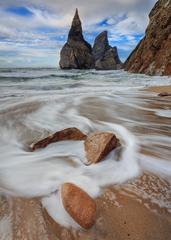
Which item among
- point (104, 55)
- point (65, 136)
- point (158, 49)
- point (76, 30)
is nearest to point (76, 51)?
point (76, 30)

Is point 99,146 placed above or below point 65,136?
above

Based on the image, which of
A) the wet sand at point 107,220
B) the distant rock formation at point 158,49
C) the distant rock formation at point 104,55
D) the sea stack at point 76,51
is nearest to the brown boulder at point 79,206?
the wet sand at point 107,220

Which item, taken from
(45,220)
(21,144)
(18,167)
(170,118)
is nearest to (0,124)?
(21,144)

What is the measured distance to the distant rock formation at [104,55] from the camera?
71.0 m

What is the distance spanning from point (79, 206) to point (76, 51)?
65.3m

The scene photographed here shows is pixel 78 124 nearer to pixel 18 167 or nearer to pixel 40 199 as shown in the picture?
pixel 18 167

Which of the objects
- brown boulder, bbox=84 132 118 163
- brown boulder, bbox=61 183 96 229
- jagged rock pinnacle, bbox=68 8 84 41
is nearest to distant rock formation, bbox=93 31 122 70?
jagged rock pinnacle, bbox=68 8 84 41

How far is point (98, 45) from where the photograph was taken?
89938 mm

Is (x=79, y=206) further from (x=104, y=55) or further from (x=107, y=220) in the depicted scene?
(x=104, y=55)

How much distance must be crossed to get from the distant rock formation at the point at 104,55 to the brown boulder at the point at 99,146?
6875 centimetres

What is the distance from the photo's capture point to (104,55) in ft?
254

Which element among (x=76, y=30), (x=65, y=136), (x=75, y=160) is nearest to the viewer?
(x=75, y=160)

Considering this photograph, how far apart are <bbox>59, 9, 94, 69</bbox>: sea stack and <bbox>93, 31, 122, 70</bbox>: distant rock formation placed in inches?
188

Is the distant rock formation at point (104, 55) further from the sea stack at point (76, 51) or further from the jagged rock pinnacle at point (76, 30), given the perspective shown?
the jagged rock pinnacle at point (76, 30)
